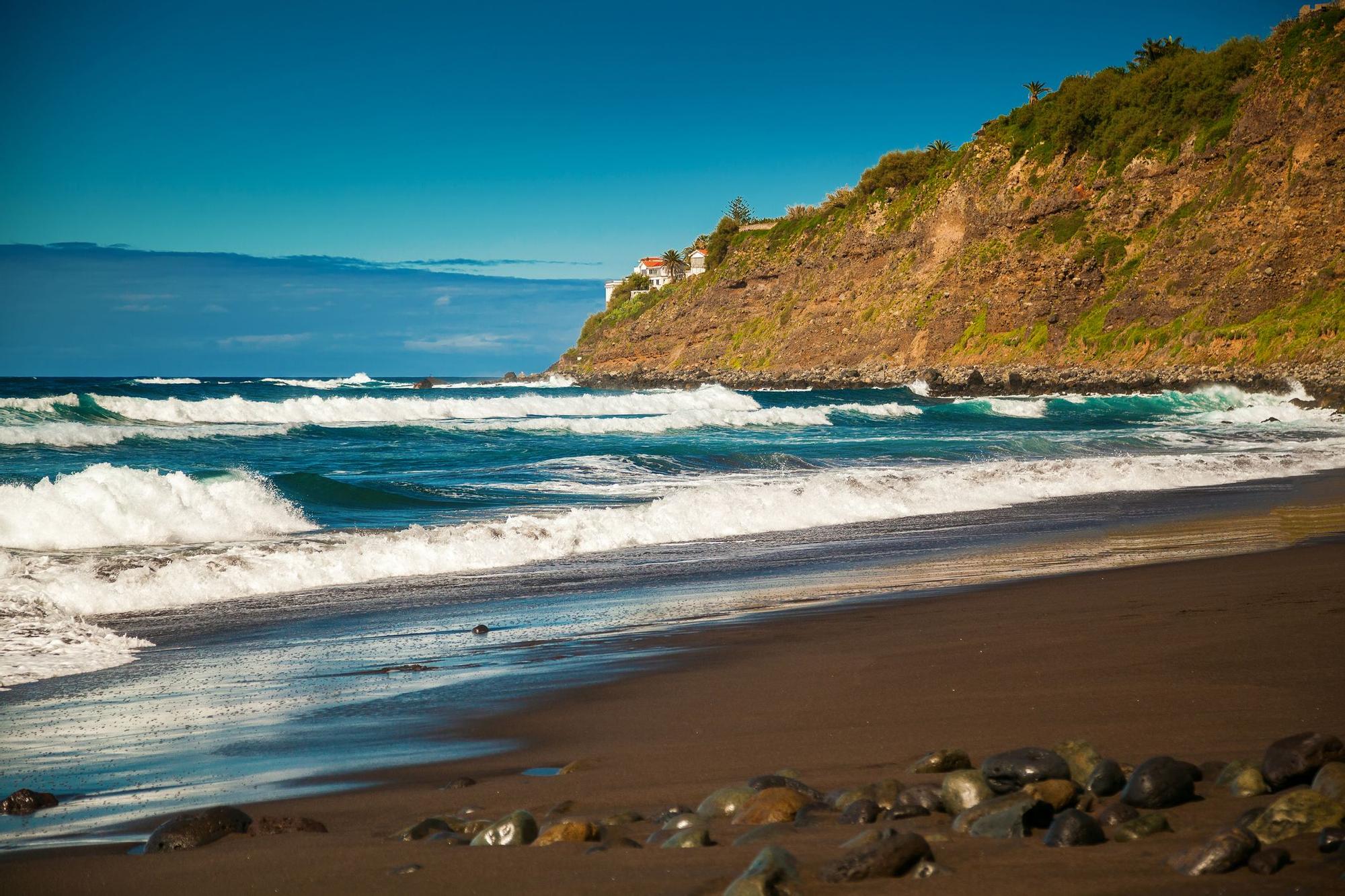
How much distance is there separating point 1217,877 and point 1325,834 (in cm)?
29

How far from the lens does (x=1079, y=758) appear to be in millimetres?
3184

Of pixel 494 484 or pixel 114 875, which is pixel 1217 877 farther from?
pixel 494 484

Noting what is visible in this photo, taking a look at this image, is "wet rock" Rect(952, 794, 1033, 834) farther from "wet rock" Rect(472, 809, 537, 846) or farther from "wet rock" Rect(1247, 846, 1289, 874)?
"wet rock" Rect(472, 809, 537, 846)

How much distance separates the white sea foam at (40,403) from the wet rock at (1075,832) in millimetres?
40961

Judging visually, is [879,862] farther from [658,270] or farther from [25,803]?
[658,270]

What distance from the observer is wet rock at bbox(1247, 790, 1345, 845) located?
2.39 meters

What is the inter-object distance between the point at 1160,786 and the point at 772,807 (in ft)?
3.56

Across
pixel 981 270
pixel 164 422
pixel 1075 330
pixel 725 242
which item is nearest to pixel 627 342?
pixel 725 242

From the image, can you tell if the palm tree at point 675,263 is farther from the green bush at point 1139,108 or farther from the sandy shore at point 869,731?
the sandy shore at point 869,731

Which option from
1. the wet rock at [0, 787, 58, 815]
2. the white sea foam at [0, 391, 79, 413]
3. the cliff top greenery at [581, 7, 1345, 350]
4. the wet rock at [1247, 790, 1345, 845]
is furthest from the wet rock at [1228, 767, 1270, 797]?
the cliff top greenery at [581, 7, 1345, 350]

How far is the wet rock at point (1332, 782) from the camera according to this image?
254 cm

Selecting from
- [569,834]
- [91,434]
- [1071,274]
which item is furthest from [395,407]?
[569,834]

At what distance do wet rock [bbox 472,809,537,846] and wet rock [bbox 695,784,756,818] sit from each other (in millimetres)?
529

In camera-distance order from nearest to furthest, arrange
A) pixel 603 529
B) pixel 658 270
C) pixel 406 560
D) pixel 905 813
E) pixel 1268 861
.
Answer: pixel 1268 861
pixel 905 813
pixel 406 560
pixel 603 529
pixel 658 270
